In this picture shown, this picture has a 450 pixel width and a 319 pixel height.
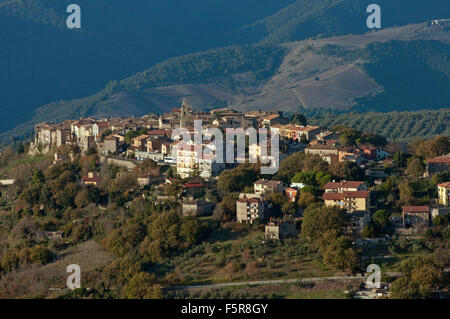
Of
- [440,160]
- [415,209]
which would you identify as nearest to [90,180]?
[440,160]

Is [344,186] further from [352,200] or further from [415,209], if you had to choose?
[415,209]

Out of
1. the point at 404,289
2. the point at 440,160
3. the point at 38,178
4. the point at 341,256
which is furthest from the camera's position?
the point at 38,178

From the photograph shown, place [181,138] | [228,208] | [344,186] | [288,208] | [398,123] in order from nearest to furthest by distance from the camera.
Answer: [288,208]
[344,186]
[228,208]
[181,138]
[398,123]

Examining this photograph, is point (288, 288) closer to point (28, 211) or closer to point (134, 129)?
point (28, 211)

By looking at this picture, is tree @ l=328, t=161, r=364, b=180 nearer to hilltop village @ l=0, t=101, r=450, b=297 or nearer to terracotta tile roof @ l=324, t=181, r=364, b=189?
hilltop village @ l=0, t=101, r=450, b=297

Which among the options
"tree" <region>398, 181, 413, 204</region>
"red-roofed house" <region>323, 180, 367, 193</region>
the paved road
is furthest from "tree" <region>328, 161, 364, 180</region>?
the paved road

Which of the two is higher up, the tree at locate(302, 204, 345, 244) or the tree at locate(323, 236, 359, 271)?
the tree at locate(302, 204, 345, 244)

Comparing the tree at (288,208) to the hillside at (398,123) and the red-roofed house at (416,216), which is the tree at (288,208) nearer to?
the red-roofed house at (416,216)

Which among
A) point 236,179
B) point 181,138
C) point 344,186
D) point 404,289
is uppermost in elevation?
point 181,138

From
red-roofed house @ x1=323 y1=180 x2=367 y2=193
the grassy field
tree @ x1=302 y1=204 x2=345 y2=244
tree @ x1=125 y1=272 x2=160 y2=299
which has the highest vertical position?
red-roofed house @ x1=323 y1=180 x2=367 y2=193
